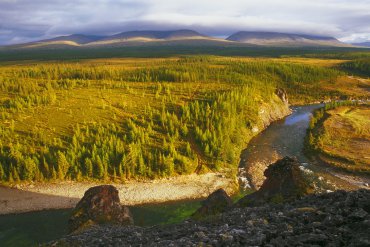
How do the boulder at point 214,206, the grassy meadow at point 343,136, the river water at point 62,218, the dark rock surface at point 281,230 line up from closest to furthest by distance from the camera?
the dark rock surface at point 281,230, the boulder at point 214,206, the river water at point 62,218, the grassy meadow at point 343,136

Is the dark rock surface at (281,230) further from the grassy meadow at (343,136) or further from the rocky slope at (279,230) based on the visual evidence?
A: the grassy meadow at (343,136)

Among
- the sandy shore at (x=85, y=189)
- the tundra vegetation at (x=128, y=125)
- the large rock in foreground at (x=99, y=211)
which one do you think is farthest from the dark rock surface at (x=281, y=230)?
the tundra vegetation at (x=128, y=125)

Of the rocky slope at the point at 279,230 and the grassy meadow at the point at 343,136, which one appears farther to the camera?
the grassy meadow at the point at 343,136

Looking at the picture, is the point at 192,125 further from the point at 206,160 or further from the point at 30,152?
the point at 30,152

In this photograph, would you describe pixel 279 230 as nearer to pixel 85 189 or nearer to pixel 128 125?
pixel 85 189

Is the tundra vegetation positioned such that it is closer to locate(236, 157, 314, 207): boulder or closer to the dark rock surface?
locate(236, 157, 314, 207): boulder

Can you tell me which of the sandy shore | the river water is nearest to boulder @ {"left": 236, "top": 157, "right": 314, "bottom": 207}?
the river water
